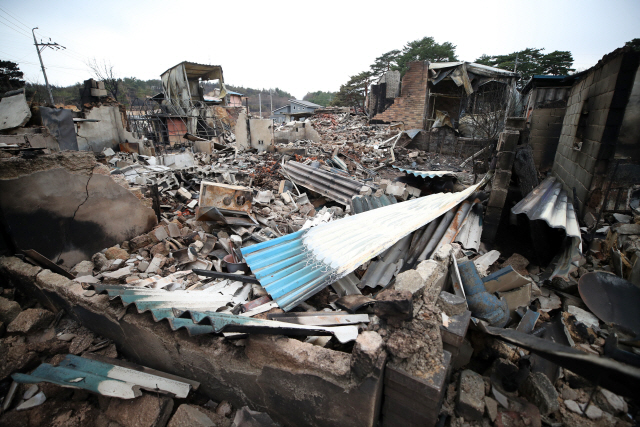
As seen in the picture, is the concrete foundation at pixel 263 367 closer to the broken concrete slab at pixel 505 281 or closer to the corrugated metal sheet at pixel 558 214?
the broken concrete slab at pixel 505 281

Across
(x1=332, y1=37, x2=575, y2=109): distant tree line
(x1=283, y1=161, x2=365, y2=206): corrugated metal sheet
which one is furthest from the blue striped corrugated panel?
(x1=332, y1=37, x2=575, y2=109): distant tree line

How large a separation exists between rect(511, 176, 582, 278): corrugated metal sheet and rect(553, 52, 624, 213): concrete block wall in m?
0.33

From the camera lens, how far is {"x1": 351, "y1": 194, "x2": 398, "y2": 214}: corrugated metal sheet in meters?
5.85

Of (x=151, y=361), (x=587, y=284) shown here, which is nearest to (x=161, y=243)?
(x=151, y=361)

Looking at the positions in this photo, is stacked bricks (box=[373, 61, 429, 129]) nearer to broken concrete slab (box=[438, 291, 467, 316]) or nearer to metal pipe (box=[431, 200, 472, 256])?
metal pipe (box=[431, 200, 472, 256])

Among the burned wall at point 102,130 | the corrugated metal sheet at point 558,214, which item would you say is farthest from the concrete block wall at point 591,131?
the burned wall at point 102,130

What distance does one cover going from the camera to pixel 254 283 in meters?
3.21

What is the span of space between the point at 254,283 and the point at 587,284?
372 cm

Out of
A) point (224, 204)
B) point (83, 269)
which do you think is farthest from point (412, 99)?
point (83, 269)

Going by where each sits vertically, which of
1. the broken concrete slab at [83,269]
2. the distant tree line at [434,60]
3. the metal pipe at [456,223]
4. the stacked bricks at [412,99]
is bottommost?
the broken concrete slab at [83,269]

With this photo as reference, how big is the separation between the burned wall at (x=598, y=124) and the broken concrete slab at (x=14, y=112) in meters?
14.7

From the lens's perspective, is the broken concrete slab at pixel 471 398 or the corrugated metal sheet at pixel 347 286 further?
the corrugated metal sheet at pixel 347 286

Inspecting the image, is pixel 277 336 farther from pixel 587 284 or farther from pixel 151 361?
pixel 587 284

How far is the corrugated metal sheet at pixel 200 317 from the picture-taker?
1979 millimetres
